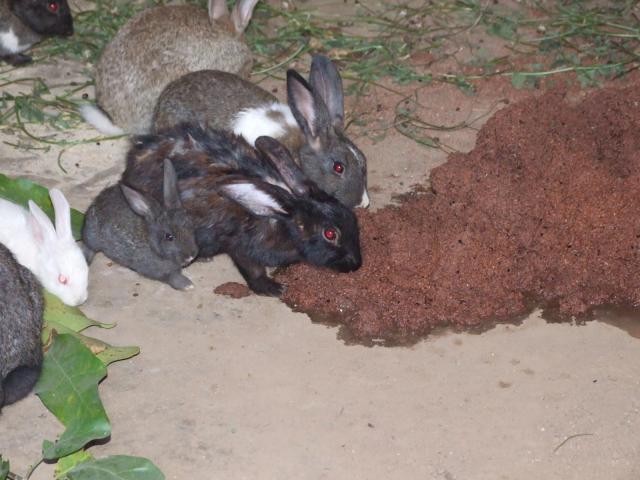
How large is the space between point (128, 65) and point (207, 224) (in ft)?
4.96

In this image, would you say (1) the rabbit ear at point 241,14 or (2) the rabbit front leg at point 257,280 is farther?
(1) the rabbit ear at point 241,14

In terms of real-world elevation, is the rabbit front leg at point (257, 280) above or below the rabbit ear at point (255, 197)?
below

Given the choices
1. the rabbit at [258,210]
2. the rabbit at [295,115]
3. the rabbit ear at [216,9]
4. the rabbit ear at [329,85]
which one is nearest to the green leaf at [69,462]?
the rabbit at [258,210]

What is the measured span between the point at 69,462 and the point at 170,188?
4.61 ft

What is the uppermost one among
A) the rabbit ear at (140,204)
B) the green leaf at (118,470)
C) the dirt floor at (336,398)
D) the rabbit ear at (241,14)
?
the rabbit ear at (241,14)

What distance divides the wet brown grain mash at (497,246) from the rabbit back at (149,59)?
4.88 feet

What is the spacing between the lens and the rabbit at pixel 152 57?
5902 millimetres

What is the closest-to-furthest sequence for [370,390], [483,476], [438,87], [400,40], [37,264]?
[483,476] → [370,390] → [37,264] → [438,87] → [400,40]

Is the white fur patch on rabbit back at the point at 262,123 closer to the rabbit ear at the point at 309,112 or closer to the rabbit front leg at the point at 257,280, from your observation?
the rabbit ear at the point at 309,112

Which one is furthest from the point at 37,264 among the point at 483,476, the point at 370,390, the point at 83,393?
the point at 483,476

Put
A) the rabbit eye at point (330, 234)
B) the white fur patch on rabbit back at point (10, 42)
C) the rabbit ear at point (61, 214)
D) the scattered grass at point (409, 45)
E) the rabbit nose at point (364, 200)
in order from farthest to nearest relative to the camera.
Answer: the white fur patch on rabbit back at point (10, 42) → the scattered grass at point (409, 45) → the rabbit nose at point (364, 200) → the rabbit eye at point (330, 234) → the rabbit ear at point (61, 214)

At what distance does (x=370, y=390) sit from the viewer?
167 inches

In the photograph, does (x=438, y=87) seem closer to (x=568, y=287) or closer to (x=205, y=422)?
(x=568, y=287)

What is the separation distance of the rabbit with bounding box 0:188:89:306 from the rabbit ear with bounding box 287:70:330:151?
4.14 ft
